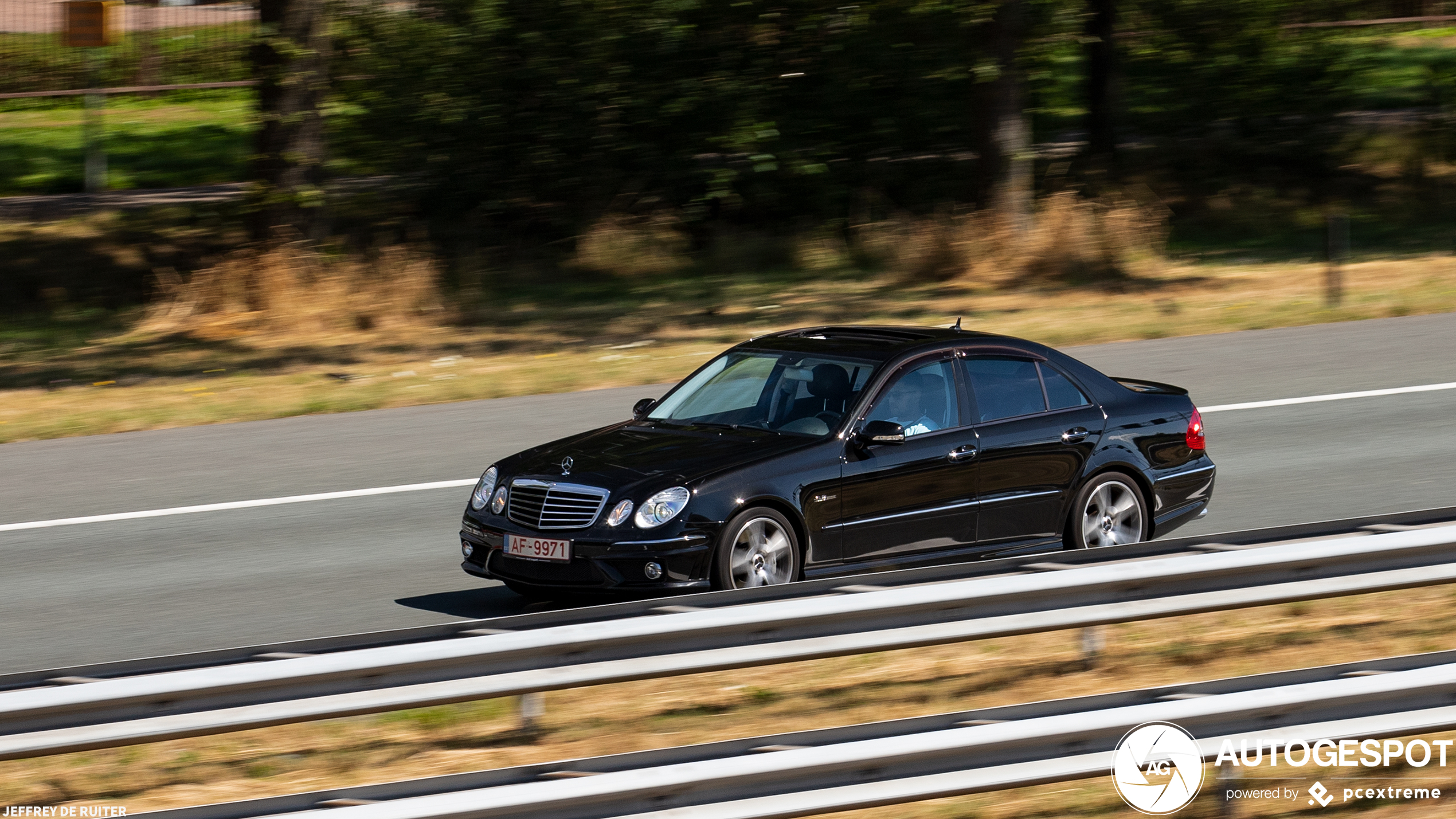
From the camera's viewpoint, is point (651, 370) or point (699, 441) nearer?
point (699, 441)

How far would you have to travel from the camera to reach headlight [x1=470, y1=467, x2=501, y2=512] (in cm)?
904

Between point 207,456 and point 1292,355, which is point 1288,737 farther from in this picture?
point 1292,355

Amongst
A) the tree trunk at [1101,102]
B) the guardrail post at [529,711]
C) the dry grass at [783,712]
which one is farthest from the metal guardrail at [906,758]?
the tree trunk at [1101,102]

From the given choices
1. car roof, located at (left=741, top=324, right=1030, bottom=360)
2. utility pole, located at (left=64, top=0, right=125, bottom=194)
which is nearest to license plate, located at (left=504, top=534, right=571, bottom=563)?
car roof, located at (left=741, top=324, right=1030, bottom=360)

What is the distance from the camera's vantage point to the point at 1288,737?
558 centimetres

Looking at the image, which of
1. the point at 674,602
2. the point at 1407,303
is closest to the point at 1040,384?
the point at 674,602

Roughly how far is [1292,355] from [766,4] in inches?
462

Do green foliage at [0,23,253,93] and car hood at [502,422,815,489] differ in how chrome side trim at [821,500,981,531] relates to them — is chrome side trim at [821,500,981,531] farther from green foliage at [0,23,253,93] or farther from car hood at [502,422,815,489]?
green foliage at [0,23,253,93]

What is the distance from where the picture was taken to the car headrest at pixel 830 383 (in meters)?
9.24

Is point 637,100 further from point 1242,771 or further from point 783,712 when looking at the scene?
point 1242,771

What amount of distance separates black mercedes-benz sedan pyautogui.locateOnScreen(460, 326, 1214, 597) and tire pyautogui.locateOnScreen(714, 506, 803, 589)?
0.01 metres

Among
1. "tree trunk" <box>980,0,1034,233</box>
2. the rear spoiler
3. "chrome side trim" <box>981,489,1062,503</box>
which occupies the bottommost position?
"chrome side trim" <box>981,489,1062,503</box>

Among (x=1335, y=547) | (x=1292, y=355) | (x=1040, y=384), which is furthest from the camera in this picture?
(x=1292, y=355)

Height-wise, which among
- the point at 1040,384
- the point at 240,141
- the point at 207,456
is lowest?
the point at 207,456
